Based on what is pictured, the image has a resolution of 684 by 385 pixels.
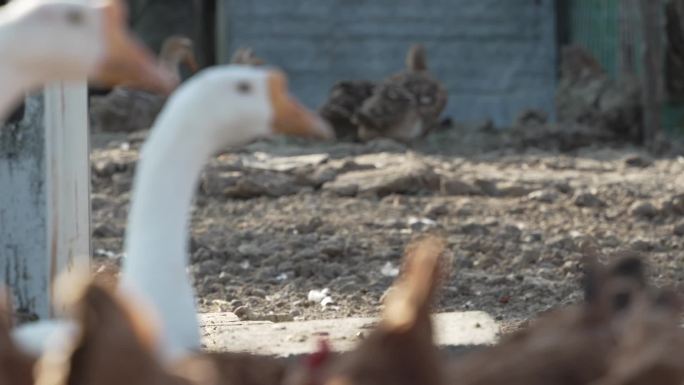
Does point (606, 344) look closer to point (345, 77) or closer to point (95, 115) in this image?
point (95, 115)

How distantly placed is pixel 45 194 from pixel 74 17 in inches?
91.3

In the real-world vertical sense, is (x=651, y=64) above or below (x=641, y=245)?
below

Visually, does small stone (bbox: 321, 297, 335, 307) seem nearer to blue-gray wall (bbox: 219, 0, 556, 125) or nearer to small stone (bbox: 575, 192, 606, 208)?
small stone (bbox: 575, 192, 606, 208)

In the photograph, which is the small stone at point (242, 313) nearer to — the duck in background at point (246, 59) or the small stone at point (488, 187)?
the small stone at point (488, 187)

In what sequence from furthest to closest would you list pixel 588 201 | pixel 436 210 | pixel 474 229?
pixel 588 201 < pixel 436 210 < pixel 474 229

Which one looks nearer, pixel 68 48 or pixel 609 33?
pixel 68 48

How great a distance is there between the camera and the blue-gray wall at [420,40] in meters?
19.0

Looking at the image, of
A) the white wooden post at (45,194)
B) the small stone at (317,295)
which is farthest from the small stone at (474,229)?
the white wooden post at (45,194)

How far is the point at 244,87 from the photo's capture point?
14.4ft

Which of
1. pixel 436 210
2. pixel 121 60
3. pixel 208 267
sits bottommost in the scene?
pixel 436 210

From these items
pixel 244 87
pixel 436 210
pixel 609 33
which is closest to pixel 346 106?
pixel 609 33

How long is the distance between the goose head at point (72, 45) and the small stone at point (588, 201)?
658 cm

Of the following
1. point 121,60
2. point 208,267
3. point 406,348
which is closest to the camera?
point 406,348

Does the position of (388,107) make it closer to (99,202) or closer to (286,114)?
(99,202)
